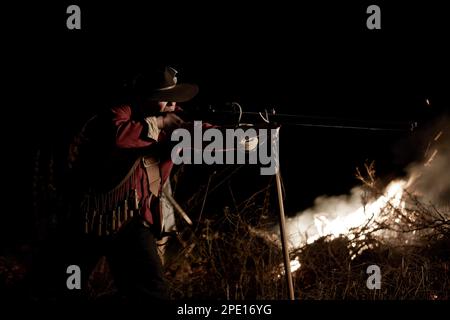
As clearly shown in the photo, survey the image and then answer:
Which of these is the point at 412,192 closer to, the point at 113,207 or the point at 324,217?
the point at 324,217

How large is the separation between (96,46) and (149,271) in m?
4.93

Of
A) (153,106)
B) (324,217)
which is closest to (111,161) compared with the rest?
(153,106)

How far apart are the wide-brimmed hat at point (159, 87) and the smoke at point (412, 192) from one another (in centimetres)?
228

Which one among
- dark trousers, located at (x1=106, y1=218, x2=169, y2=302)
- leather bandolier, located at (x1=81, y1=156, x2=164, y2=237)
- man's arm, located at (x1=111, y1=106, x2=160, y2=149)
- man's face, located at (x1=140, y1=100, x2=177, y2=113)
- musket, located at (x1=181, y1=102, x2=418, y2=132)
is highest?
man's face, located at (x1=140, y1=100, x2=177, y2=113)

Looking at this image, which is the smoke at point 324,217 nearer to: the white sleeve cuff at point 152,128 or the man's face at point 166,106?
the man's face at point 166,106

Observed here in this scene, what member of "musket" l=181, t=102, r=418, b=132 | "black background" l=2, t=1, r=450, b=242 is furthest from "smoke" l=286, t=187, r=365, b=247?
"musket" l=181, t=102, r=418, b=132

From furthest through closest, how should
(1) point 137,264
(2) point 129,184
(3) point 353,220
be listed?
(3) point 353,220 < (2) point 129,184 < (1) point 137,264

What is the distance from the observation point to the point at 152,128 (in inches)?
155

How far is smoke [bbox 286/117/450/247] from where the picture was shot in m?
5.77

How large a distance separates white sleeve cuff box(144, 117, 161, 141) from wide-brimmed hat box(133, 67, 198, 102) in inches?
7.4

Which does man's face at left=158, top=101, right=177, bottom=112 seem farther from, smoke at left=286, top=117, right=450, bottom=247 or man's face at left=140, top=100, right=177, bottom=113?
smoke at left=286, top=117, right=450, bottom=247

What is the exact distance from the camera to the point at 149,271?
3721 mm

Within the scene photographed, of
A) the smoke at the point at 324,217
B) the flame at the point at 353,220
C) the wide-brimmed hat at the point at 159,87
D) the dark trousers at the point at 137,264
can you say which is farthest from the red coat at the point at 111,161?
the smoke at the point at 324,217

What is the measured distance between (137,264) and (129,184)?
597 mm
